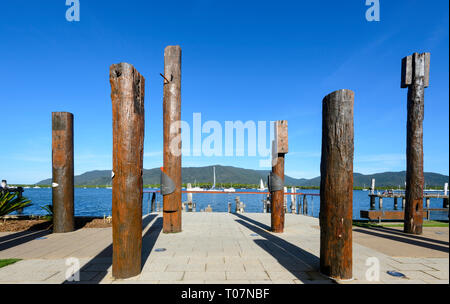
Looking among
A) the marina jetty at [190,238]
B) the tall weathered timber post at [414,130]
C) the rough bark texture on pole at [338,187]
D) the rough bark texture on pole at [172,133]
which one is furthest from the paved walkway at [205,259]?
the tall weathered timber post at [414,130]

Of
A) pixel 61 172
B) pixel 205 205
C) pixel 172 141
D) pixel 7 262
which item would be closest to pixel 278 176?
pixel 172 141

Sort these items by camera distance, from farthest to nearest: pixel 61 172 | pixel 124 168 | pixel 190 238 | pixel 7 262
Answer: pixel 61 172 → pixel 190 238 → pixel 7 262 → pixel 124 168

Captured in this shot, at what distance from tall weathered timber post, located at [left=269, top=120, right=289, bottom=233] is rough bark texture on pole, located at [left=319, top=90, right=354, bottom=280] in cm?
318

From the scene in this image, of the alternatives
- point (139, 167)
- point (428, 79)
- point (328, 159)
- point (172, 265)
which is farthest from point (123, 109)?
point (428, 79)

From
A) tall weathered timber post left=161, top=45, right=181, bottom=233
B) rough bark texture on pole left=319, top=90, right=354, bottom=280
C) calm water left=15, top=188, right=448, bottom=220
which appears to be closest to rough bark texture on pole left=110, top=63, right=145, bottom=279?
tall weathered timber post left=161, top=45, right=181, bottom=233

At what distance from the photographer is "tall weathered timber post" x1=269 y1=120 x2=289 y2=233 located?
660cm

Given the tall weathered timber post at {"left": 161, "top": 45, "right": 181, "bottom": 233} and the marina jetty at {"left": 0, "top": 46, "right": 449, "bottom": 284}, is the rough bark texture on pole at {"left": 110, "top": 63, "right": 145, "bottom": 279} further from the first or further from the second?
the tall weathered timber post at {"left": 161, "top": 45, "right": 181, "bottom": 233}

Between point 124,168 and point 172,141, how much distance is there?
10.1 ft

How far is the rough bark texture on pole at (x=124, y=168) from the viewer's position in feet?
10.4

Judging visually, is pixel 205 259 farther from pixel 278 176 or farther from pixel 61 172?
pixel 61 172

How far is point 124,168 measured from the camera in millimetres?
3145
